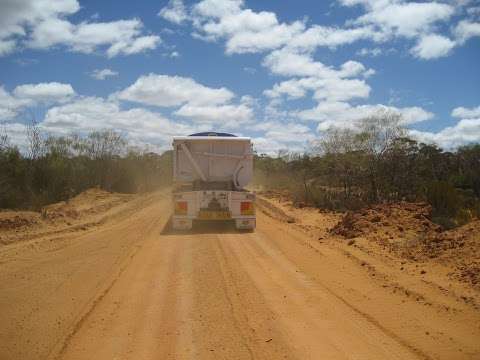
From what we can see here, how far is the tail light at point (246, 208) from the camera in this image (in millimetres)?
14750

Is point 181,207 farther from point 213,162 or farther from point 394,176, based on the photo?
point 394,176

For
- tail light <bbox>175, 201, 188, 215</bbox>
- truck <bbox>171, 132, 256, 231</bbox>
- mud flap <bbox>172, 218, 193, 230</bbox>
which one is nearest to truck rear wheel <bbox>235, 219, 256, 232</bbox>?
truck <bbox>171, 132, 256, 231</bbox>

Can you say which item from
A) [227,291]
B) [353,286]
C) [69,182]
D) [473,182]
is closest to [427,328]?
[353,286]

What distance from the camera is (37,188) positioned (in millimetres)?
22609

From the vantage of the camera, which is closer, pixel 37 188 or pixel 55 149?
pixel 37 188

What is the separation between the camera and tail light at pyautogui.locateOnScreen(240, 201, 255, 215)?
1475cm

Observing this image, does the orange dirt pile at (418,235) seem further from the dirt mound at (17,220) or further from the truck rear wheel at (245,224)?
the dirt mound at (17,220)

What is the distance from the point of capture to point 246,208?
14797mm

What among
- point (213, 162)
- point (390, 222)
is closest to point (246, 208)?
point (213, 162)

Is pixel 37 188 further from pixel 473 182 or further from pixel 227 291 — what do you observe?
pixel 473 182

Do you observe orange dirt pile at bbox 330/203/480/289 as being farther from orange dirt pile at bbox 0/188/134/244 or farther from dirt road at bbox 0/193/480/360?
orange dirt pile at bbox 0/188/134/244

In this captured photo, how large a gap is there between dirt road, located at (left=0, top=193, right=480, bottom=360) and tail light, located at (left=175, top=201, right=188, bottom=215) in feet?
11.4

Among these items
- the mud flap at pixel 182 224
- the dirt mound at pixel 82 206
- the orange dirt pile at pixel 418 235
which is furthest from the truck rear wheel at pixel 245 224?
the dirt mound at pixel 82 206

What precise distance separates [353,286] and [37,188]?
742 inches
